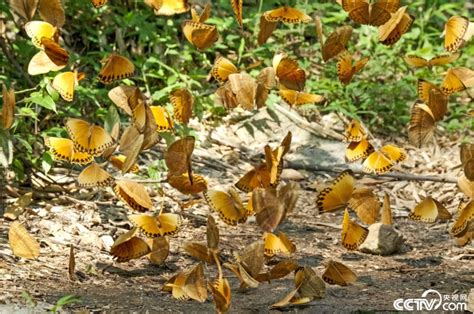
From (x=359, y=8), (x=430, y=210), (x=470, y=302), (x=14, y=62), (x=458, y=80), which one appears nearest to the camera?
(x=470, y=302)

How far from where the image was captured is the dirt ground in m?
3.84

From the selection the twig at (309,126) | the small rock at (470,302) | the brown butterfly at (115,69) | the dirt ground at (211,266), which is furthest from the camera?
the twig at (309,126)

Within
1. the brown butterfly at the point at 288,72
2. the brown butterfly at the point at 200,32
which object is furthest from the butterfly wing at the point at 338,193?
the brown butterfly at the point at 200,32

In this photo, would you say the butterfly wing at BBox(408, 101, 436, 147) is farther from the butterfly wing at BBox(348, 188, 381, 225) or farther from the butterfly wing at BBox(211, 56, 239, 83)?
the butterfly wing at BBox(211, 56, 239, 83)

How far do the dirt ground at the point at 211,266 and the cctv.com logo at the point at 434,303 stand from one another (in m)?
0.06

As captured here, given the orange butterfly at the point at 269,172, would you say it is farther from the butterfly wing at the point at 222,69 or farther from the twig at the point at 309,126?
the twig at the point at 309,126

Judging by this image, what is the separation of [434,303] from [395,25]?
1136mm

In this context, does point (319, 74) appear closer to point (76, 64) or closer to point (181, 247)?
point (76, 64)

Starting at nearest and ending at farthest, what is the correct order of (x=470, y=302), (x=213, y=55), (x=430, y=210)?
(x=470, y=302) → (x=430, y=210) → (x=213, y=55)

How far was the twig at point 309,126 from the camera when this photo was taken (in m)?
6.24

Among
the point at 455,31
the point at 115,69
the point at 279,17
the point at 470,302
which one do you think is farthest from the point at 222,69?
the point at 470,302

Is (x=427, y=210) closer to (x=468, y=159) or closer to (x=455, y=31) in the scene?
(x=468, y=159)

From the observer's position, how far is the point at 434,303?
3820mm

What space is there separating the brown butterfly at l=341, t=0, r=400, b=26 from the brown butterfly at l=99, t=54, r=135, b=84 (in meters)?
0.91
